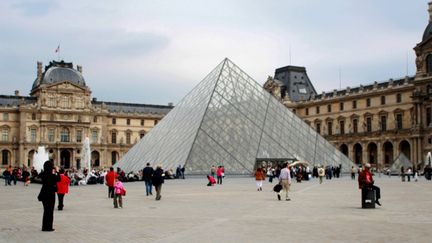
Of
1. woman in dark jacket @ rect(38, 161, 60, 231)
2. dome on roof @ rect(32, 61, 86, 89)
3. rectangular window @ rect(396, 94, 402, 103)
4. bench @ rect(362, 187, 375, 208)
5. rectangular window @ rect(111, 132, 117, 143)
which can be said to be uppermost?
dome on roof @ rect(32, 61, 86, 89)

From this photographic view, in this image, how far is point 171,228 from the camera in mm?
9469

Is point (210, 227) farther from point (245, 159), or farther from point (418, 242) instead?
point (245, 159)

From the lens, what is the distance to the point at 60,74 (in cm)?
7988

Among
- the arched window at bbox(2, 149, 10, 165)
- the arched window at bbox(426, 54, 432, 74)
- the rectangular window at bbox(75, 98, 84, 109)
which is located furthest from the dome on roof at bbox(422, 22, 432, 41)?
the arched window at bbox(2, 149, 10, 165)

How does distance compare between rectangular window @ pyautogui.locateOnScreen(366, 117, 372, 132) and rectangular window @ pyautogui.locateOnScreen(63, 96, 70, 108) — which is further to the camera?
rectangular window @ pyautogui.locateOnScreen(63, 96, 70, 108)

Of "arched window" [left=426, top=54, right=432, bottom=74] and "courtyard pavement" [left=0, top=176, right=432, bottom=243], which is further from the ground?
"arched window" [left=426, top=54, right=432, bottom=74]

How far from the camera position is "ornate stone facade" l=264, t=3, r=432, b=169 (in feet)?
184

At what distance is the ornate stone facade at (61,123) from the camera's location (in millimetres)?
77188

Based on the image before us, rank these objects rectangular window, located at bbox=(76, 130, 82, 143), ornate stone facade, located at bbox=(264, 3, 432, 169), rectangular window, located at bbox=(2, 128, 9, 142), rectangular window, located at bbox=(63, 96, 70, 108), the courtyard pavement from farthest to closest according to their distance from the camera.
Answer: rectangular window, located at bbox=(76, 130, 82, 143) < rectangular window, located at bbox=(63, 96, 70, 108) < rectangular window, located at bbox=(2, 128, 9, 142) < ornate stone facade, located at bbox=(264, 3, 432, 169) < the courtyard pavement

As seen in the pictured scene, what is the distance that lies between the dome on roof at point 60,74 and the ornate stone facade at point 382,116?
1256 inches

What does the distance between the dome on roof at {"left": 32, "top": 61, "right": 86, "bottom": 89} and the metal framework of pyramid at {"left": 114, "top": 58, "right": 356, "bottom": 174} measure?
44881 mm

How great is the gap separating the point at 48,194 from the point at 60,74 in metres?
73.1

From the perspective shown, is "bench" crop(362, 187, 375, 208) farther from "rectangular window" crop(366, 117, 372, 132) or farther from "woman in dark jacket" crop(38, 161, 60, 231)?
"rectangular window" crop(366, 117, 372, 132)

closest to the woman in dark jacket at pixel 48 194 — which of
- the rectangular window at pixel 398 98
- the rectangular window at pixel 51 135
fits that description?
the rectangular window at pixel 398 98
